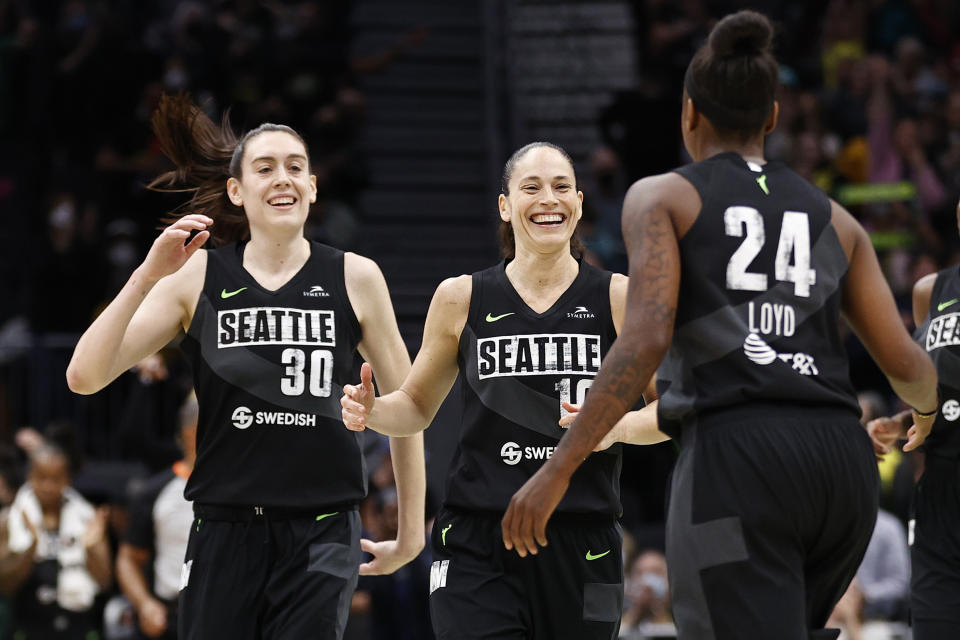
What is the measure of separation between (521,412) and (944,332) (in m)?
1.94

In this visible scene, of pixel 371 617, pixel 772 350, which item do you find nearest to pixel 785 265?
pixel 772 350

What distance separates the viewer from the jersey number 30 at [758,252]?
13.2 feet

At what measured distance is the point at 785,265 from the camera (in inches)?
159

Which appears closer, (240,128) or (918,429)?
(918,429)

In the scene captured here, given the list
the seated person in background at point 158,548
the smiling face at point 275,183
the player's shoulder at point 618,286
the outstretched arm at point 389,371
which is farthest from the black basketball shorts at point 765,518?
the seated person in background at point 158,548

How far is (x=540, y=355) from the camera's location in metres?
5.57

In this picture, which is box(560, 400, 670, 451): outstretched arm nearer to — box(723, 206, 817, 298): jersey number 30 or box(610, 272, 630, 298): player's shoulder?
box(610, 272, 630, 298): player's shoulder

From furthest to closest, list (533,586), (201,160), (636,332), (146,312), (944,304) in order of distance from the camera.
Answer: (201,160) → (944,304) → (146,312) → (533,586) → (636,332)

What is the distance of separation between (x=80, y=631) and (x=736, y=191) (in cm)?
858

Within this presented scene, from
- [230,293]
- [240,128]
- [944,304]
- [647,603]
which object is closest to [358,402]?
[230,293]

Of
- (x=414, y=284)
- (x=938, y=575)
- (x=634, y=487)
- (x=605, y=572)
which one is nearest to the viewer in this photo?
(x=605, y=572)

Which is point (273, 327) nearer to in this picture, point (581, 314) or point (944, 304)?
point (581, 314)

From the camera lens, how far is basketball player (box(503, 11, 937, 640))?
153 inches

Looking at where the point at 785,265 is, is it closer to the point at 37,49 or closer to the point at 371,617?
the point at 371,617
